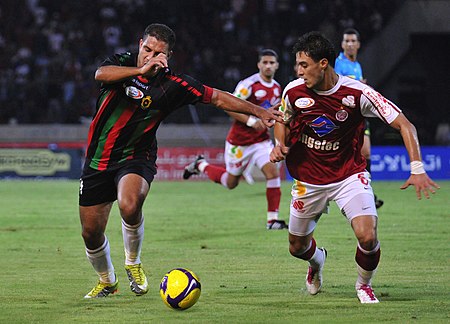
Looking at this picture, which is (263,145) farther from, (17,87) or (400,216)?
(17,87)

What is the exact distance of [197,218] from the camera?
15.4 metres

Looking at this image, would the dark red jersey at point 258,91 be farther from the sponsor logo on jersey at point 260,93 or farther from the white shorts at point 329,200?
the white shorts at point 329,200

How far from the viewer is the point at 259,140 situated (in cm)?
1484

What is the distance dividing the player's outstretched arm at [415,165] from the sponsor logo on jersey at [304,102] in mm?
721

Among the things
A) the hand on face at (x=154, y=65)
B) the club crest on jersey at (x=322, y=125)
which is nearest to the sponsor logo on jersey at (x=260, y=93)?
the club crest on jersey at (x=322, y=125)

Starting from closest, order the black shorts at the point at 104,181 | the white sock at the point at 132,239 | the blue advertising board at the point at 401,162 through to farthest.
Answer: the black shorts at the point at 104,181 → the white sock at the point at 132,239 → the blue advertising board at the point at 401,162

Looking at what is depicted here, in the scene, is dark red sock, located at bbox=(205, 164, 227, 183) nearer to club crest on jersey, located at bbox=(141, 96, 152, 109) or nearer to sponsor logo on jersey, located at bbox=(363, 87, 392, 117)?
club crest on jersey, located at bbox=(141, 96, 152, 109)

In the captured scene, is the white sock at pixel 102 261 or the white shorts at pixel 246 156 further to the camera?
the white shorts at pixel 246 156

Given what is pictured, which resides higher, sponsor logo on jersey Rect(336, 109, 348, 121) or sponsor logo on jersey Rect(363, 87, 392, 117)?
sponsor logo on jersey Rect(363, 87, 392, 117)

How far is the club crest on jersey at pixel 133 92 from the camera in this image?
25.5 feet

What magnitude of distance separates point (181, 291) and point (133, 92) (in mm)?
1716

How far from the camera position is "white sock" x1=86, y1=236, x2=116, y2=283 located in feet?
26.2

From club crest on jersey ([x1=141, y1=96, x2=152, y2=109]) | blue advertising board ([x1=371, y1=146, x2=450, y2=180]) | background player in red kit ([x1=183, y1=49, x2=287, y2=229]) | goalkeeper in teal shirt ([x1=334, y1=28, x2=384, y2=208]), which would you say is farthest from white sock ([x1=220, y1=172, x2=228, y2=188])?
blue advertising board ([x1=371, y1=146, x2=450, y2=180])

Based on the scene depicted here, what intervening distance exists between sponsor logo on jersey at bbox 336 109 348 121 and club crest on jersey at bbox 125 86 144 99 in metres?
1.62
